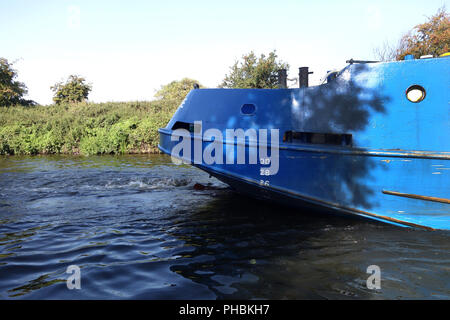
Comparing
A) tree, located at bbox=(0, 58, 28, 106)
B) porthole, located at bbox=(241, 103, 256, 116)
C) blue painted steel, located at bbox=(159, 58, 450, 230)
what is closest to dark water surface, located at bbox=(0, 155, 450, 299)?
blue painted steel, located at bbox=(159, 58, 450, 230)

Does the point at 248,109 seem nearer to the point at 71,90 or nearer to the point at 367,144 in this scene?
the point at 367,144

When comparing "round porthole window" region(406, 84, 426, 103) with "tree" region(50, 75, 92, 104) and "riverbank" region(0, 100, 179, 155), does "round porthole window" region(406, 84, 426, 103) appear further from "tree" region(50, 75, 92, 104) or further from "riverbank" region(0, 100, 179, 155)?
"tree" region(50, 75, 92, 104)

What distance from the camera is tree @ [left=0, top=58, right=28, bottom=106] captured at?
27.7 m

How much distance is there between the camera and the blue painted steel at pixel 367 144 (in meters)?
4.34

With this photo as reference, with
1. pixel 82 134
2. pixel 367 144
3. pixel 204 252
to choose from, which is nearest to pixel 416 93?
pixel 367 144

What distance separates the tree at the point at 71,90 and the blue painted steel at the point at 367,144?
30.2m

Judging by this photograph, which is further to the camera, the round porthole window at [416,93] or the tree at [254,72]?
the tree at [254,72]

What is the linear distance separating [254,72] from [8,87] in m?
20.8

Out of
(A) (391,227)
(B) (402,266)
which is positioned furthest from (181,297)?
(A) (391,227)

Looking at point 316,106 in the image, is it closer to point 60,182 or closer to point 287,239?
point 287,239

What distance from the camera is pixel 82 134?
1891 centimetres

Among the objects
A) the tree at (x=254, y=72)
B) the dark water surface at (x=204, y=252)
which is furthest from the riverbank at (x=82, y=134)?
the dark water surface at (x=204, y=252)

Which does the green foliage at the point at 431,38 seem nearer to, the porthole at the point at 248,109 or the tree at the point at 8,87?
the porthole at the point at 248,109

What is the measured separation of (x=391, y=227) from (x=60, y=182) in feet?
25.7
